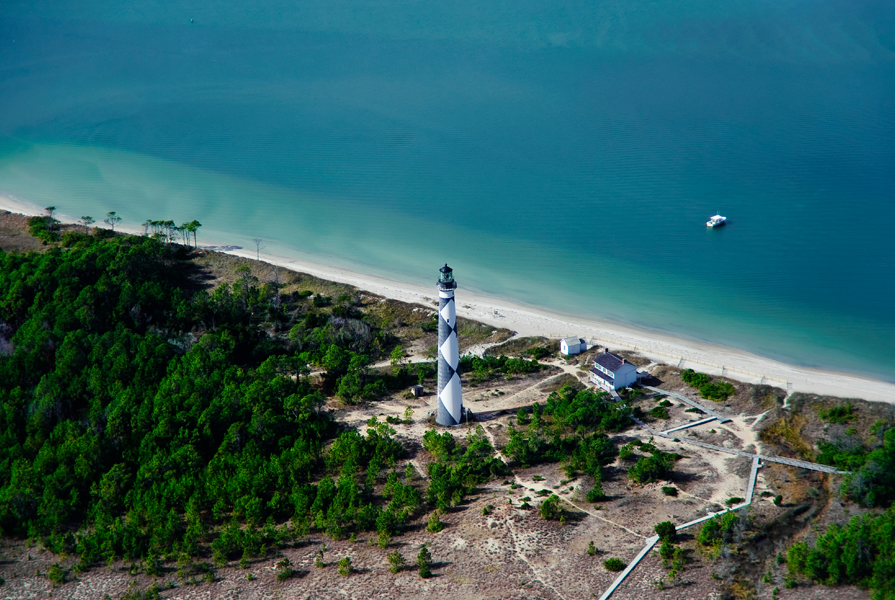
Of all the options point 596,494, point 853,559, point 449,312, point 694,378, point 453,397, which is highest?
point 449,312

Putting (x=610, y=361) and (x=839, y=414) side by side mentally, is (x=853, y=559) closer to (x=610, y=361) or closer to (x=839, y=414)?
A: (x=839, y=414)

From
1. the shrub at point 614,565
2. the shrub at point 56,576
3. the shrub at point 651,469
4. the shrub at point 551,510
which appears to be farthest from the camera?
the shrub at point 651,469

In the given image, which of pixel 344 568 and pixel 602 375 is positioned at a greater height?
pixel 602 375

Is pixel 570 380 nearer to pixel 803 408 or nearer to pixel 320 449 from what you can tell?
pixel 803 408

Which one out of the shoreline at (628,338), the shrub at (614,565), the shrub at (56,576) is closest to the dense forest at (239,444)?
the shrub at (56,576)

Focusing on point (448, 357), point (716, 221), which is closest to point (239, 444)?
point (448, 357)

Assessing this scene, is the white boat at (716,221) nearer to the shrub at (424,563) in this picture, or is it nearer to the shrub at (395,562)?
the shrub at (424,563)
